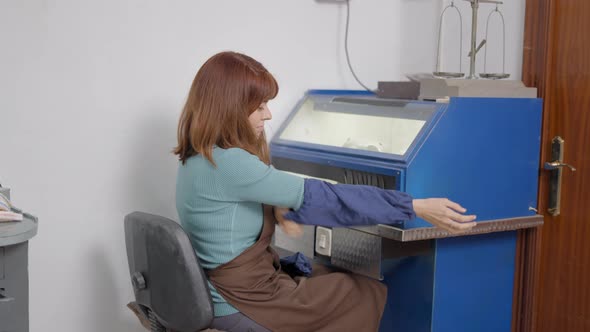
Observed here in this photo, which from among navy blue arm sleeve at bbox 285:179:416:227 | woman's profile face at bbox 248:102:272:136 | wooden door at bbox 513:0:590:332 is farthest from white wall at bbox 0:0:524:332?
navy blue arm sleeve at bbox 285:179:416:227

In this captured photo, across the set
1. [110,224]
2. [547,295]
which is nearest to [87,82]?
[110,224]

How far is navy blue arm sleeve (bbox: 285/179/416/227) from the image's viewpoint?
2.13 metres

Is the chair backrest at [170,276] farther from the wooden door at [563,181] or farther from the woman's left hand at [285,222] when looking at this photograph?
the wooden door at [563,181]

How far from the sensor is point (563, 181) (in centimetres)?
285

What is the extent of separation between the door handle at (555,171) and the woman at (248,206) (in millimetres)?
765

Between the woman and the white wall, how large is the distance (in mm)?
682

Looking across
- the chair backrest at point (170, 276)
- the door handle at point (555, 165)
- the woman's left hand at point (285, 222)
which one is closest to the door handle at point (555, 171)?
the door handle at point (555, 165)

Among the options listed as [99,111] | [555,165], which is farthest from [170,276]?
[555,165]

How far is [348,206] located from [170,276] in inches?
22.0

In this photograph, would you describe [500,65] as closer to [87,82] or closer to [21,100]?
[87,82]

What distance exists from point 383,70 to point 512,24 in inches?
27.1

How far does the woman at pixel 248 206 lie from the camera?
Answer: 2.14 metres

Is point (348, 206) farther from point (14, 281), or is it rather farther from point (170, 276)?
point (14, 281)

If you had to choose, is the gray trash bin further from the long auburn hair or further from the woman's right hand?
the woman's right hand
